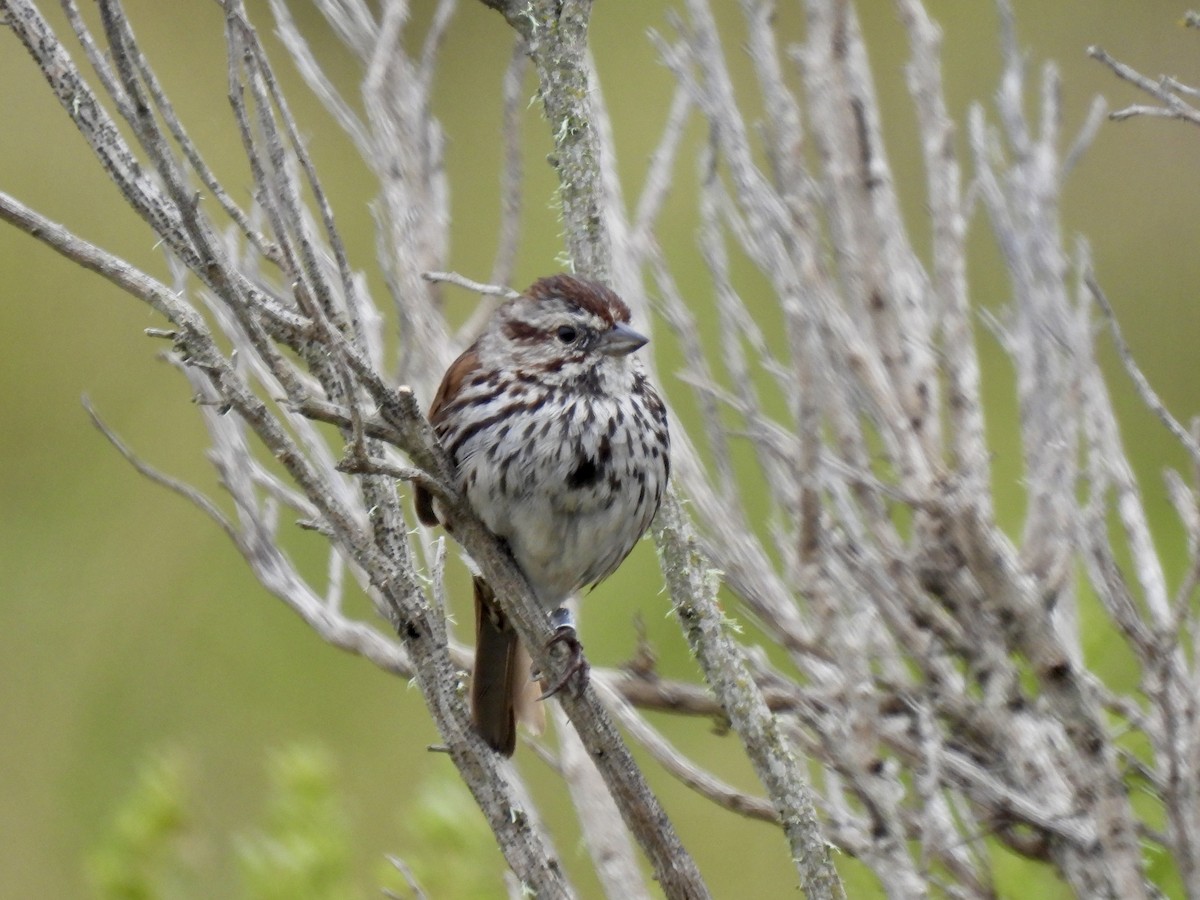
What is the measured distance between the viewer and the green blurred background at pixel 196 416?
19.8 ft

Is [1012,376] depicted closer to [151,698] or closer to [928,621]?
[151,698]

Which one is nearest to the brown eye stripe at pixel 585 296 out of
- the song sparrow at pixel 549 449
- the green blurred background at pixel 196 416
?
the song sparrow at pixel 549 449

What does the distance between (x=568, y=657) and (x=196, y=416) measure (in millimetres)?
4193

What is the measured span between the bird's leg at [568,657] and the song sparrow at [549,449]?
0.01 meters

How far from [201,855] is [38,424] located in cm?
350

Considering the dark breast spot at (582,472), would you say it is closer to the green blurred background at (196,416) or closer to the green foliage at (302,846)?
the green foliage at (302,846)

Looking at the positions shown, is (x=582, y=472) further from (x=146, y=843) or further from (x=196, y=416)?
(x=196, y=416)

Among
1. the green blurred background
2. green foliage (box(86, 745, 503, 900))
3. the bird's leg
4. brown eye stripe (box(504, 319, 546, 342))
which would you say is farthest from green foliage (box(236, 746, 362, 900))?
the green blurred background

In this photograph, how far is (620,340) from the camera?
2734mm

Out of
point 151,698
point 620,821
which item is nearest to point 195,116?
point 151,698

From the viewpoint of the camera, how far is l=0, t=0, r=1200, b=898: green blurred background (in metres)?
6.04

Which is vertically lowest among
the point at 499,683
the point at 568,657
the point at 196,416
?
the point at 196,416

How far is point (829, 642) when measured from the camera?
7.66 feet

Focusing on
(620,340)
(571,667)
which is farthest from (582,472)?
A: (571,667)
